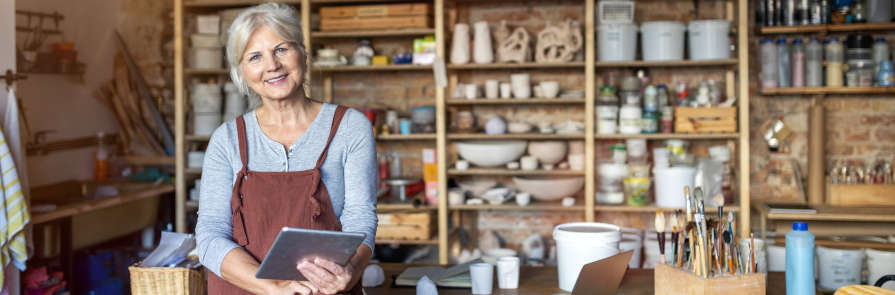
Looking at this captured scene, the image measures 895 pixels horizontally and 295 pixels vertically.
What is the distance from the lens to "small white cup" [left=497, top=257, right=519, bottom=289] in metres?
2.13

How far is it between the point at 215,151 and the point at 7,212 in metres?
1.59

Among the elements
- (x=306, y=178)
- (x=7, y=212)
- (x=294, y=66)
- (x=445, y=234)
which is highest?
(x=294, y=66)

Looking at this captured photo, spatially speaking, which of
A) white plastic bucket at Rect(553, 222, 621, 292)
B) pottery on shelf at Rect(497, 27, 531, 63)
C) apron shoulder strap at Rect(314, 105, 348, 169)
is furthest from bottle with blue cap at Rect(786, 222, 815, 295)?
pottery on shelf at Rect(497, 27, 531, 63)

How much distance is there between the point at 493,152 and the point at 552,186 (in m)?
0.39

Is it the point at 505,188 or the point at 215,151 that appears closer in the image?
the point at 215,151

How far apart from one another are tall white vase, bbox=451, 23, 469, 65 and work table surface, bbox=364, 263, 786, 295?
6.79 feet

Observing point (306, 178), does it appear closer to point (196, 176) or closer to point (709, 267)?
point (709, 267)

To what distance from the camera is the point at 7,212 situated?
9.22 feet

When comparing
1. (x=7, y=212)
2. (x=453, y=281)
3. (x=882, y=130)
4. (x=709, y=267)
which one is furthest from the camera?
(x=882, y=130)

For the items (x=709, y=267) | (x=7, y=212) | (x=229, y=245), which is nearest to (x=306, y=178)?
(x=229, y=245)

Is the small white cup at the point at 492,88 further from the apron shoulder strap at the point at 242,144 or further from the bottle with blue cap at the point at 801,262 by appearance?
the apron shoulder strap at the point at 242,144

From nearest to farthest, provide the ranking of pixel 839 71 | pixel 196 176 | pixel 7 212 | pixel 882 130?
pixel 7 212
pixel 839 71
pixel 882 130
pixel 196 176

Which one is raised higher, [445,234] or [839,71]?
[839,71]

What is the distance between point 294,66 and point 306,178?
259 mm
